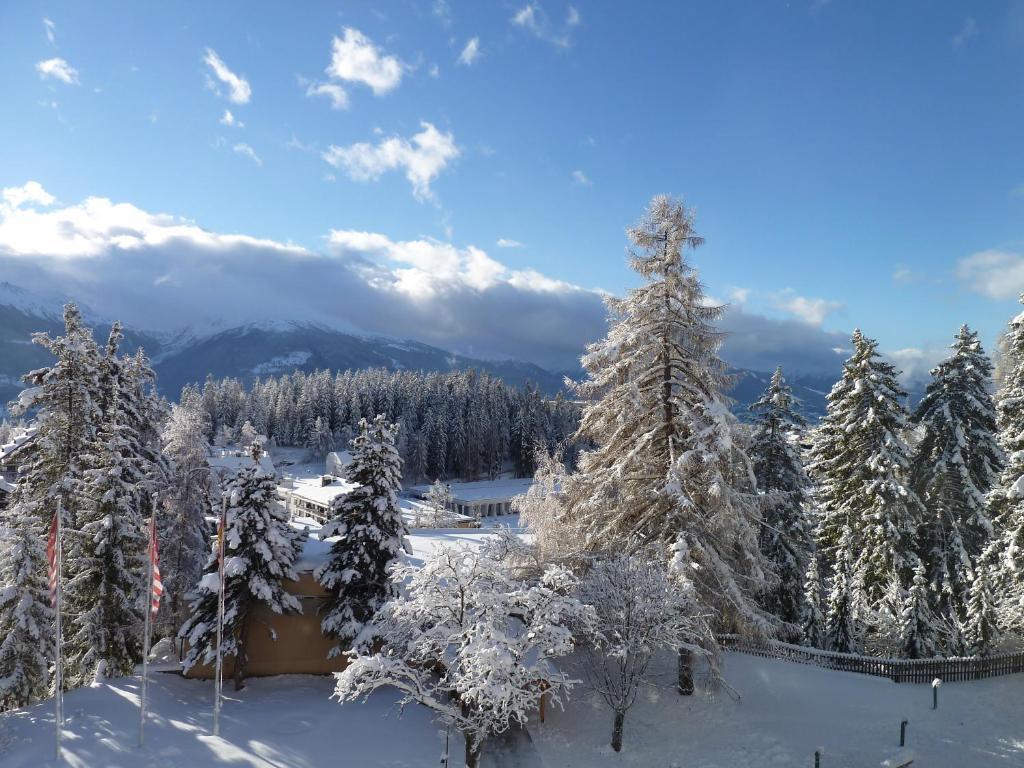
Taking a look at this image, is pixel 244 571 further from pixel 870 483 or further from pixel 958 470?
pixel 958 470

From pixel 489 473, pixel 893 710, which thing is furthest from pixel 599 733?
pixel 489 473

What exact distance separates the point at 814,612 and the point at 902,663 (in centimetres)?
589

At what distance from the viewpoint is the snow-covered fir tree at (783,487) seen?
26.5 meters

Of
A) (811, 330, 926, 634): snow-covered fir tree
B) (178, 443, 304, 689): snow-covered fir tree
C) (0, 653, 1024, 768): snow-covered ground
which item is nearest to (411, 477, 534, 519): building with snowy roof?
(811, 330, 926, 634): snow-covered fir tree

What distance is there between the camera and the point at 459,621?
14484mm

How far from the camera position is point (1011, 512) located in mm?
20109

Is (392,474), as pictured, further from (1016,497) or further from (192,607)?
(1016,497)

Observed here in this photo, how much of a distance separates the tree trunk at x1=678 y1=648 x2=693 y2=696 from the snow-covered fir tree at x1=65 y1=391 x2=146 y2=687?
20.9 meters

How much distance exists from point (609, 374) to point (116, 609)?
21.5 metres

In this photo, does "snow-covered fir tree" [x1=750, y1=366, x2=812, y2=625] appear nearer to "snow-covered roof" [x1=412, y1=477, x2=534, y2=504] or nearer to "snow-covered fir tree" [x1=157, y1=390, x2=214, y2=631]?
"snow-covered fir tree" [x1=157, y1=390, x2=214, y2=631]

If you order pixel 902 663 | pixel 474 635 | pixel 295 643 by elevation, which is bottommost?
pixel 295 643

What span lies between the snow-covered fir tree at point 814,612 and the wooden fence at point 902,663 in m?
3.95

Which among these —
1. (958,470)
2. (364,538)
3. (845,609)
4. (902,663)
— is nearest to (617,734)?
(364,538)

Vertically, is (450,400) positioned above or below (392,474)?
above
